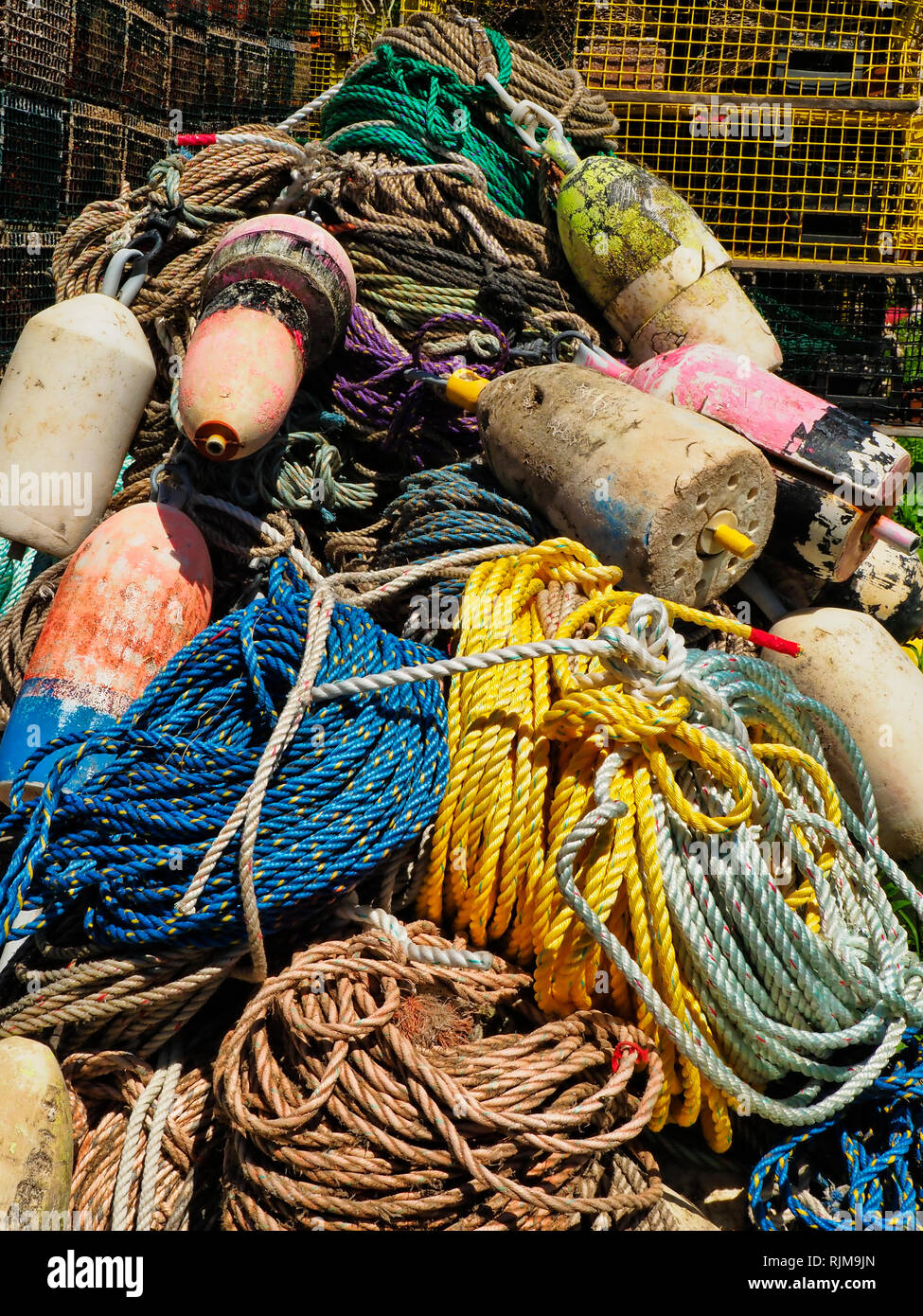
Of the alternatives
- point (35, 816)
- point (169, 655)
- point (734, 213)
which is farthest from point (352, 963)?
point (734, 213)

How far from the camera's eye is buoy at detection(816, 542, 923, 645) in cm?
321

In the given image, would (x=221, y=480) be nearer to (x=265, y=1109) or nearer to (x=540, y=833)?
(x=540, y=833)

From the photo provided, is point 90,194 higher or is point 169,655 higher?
point 90,194

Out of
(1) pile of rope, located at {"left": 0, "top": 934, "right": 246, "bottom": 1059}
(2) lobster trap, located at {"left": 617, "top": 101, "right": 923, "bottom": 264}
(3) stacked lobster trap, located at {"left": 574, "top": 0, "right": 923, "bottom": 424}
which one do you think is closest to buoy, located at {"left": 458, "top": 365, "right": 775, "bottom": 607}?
(1) pile of rope, located at {"left": 0, "top": 934, "right": 246, "bottom": 1059}

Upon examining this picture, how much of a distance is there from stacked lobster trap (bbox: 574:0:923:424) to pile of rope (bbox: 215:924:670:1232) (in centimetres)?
312

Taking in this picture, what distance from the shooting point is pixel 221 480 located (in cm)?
325

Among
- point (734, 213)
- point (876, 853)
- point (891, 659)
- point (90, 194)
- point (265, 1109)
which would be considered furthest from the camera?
point (90, 194)

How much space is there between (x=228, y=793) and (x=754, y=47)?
4.02 m

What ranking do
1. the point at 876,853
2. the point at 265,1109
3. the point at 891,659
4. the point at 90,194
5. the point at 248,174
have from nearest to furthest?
the point at 265,1109, the point at 876,853, the point at 891,659, the point at 248,174, the point at 90,194

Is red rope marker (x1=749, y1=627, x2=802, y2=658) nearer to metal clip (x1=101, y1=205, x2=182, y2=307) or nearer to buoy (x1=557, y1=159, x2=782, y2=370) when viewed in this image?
A: buoy (x1=557, y1=159, x2=782, y2=370)

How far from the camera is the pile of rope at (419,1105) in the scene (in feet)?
6.58

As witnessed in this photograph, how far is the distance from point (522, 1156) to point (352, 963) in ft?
1.59

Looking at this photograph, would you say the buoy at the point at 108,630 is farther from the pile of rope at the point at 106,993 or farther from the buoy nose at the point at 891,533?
the buoy nose at the point at 891,533

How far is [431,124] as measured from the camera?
12.7 feet
